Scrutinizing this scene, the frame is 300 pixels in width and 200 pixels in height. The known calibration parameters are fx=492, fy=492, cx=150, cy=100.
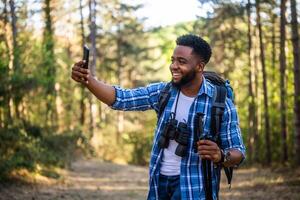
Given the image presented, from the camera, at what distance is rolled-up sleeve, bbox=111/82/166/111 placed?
4031 millimetres

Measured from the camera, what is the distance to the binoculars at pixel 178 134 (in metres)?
3.72

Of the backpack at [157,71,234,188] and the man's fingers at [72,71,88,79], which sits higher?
the man's fingers at [72,71,88,79]

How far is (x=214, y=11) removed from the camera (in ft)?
83.4

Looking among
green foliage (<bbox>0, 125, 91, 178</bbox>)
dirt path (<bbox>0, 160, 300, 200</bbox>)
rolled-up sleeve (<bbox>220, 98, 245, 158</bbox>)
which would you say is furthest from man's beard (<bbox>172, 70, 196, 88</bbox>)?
green foliage (<bbox>0, 125, 91, 178</bbox>)

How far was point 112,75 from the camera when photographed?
170 feet

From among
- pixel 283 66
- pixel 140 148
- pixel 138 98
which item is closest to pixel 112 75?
pixel 140 148

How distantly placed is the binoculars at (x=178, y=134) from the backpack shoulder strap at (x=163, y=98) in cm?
19

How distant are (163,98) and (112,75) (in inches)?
1894

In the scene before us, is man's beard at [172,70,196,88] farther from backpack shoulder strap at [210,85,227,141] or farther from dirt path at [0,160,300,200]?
dirt path at [0,160,300,200]

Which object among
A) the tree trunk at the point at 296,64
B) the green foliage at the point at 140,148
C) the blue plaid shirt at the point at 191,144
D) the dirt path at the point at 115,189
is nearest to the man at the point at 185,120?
the blue plaid shirt at the point at 191,144

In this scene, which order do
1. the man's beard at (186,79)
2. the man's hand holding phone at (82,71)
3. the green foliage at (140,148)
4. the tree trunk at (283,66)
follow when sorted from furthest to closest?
the green foliage at (140,148) < the tree trunk at (283,66) < the man's beard at (186,79) < the man's hand holding phone at (82,71)

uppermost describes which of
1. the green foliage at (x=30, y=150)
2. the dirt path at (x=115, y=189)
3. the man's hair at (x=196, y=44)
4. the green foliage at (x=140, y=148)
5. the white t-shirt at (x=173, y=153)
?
the man's hair at (x=196, y=44)

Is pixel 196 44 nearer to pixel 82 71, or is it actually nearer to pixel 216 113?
pixel 216 113

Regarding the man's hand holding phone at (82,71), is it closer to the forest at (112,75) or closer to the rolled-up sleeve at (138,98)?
the rolled-up sleeve at (138,98)
